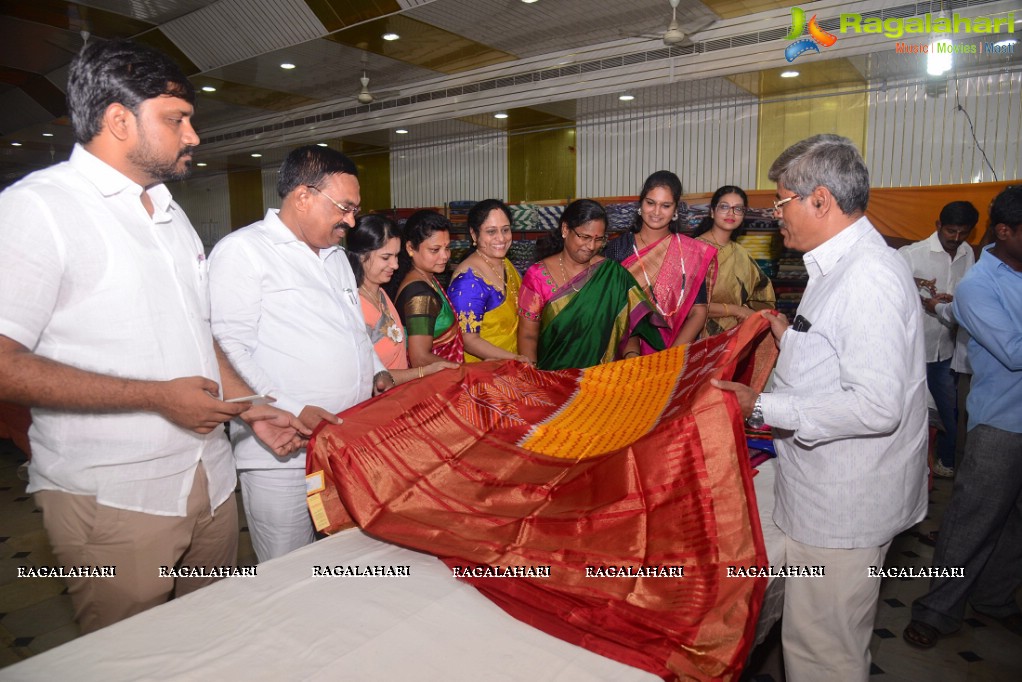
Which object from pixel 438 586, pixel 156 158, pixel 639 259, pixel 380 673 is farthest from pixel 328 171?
pixel 639 259

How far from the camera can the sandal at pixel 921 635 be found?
8.47 ft

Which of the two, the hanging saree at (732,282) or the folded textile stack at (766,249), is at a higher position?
the folded textile stack at (766,249)

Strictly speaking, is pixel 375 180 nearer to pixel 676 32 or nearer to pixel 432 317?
pixel 676 32

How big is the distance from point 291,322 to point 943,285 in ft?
14.0

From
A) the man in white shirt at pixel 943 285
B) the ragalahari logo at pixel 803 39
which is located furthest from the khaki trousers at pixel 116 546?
the man in white shirt at pixel 943 285

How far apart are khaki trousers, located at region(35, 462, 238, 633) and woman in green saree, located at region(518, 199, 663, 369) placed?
2123 millimetres

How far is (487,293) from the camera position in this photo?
11.1 feet

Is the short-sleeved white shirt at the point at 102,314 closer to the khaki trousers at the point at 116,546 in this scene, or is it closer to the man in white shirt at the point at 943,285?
the khaki trousers at the point at 116,546

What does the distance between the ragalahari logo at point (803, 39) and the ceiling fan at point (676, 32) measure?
534 mm

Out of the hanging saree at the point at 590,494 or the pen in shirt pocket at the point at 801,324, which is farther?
the pen in shirt pocket at the point at 801,324

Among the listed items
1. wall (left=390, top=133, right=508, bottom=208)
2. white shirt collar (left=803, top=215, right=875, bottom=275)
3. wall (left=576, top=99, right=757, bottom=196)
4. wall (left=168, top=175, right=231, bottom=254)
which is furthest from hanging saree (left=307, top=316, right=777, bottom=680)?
wall (left=168, top=175, right=231, bottom=254)

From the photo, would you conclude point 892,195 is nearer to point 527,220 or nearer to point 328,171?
point 527,220

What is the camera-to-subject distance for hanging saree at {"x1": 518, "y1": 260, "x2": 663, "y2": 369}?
11.4ft

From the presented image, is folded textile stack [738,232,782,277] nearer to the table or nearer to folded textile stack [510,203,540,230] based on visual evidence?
folded textile stack [510,203,540,230]
